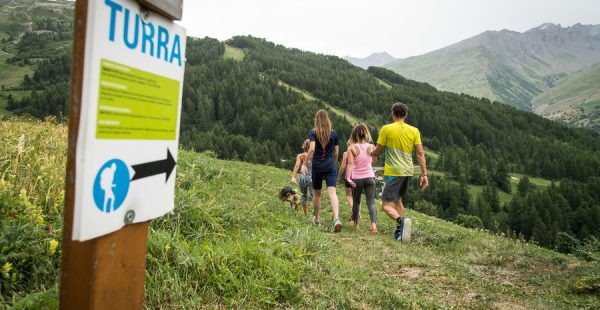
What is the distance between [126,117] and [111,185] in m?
0.31

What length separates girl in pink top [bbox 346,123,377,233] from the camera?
795 centimetres

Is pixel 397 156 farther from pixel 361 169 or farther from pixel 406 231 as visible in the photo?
pixel 406 231

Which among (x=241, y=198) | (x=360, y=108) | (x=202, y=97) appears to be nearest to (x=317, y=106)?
(x=360, y=108)

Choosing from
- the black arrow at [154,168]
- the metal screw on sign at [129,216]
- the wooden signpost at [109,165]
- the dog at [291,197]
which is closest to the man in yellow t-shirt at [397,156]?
the dog at [291,197]

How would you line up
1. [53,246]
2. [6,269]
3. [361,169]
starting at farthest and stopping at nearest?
[361,169] < [53,246] < [6,269]

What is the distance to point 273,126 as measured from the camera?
333 ft

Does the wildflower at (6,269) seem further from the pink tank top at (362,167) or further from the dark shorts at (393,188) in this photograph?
the pink tank top at (362,167)

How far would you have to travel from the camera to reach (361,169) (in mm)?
8000

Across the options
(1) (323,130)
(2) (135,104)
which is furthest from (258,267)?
(1) (323,130)

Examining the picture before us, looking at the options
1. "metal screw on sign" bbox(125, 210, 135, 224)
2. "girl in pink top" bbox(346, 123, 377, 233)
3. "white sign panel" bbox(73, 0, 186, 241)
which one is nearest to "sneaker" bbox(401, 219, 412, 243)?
"girl in pink top" bbox(346, 123, 377, 233)

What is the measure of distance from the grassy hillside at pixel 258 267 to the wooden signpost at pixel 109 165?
86 cm

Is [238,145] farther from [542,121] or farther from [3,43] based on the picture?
[3,43]

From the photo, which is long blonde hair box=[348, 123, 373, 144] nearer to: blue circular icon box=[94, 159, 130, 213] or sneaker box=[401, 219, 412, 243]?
sneaker box=[401, 219, 412, 243]

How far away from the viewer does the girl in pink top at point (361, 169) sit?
795cm
